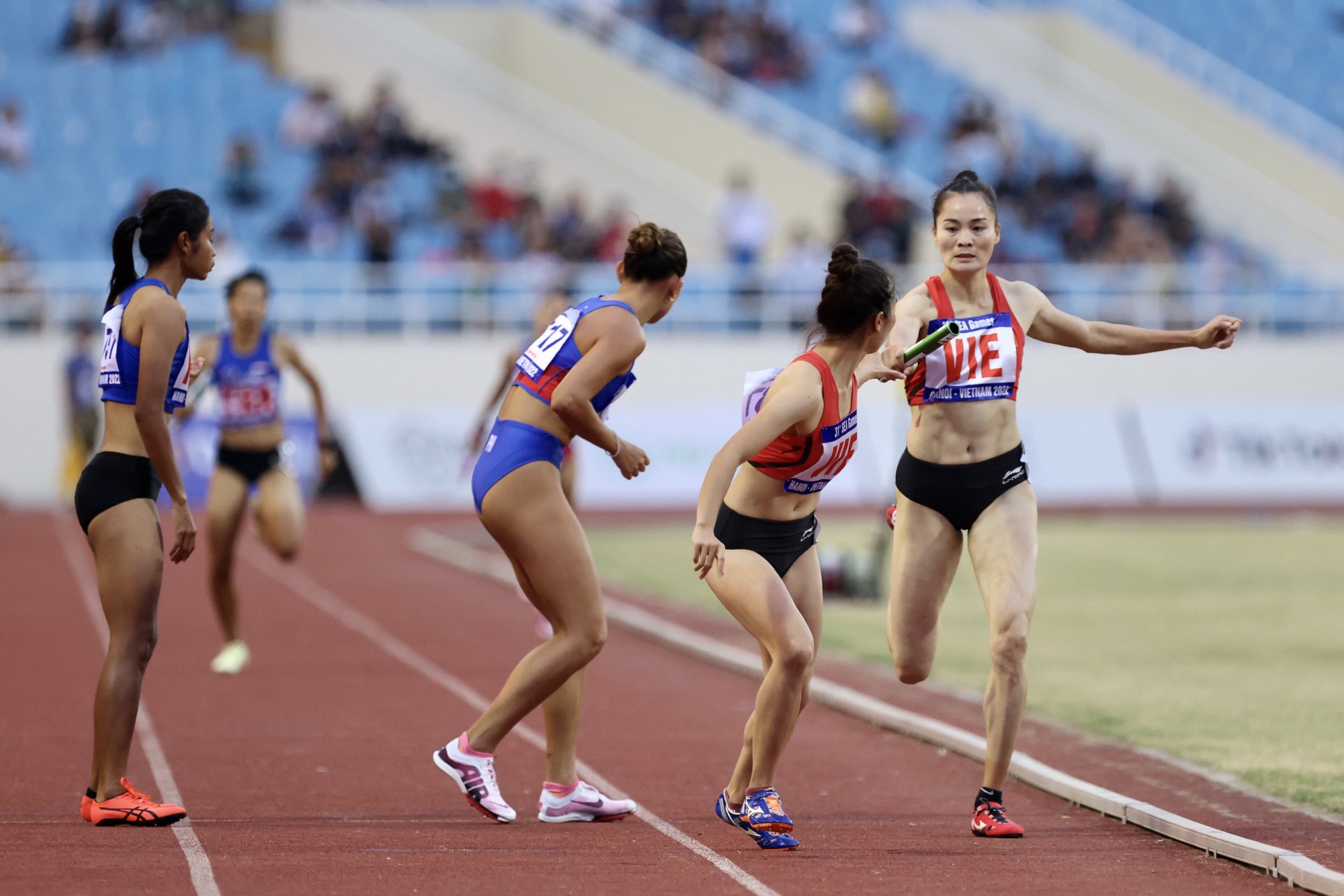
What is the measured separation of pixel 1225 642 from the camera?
13.2m

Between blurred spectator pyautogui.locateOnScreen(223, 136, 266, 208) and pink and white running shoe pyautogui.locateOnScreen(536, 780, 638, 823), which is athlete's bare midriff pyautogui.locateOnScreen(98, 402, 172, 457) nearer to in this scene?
pink and white running shoe pyautogui.locateOnScreen(536, 780, 638, 823)

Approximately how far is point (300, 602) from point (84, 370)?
31.8 ft

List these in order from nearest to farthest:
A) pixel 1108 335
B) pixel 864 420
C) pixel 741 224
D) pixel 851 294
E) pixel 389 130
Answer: pixel 851 294 → pixel 1108 335 → pixel 864 420 → pixel 741 224 → pixel 389 130

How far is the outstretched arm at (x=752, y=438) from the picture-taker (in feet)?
21.1

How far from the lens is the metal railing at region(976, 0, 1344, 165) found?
37125 millimetres

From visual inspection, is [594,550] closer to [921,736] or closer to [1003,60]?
[921,736]

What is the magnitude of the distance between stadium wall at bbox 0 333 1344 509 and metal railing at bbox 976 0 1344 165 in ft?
30.2

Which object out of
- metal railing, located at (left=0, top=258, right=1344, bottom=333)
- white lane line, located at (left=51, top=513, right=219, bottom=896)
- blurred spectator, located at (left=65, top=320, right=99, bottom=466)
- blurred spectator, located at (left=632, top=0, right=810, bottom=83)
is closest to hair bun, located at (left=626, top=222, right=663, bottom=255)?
white lane line, located at (left=51, top=513, right=219, bottom=896)

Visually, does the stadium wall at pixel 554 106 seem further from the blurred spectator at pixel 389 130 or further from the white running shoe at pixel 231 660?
the white running shoe at pixel 231 660

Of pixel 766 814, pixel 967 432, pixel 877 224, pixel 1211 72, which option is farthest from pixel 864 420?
pixel 766 814

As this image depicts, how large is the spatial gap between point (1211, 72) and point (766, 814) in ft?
113

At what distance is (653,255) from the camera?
699 centimetres

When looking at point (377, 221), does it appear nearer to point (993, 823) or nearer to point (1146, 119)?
point (1146, 119)

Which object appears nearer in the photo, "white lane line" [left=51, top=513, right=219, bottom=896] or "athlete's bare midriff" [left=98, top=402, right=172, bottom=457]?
"white lane line" [left=51, top=513, right=219, bottom=896]
